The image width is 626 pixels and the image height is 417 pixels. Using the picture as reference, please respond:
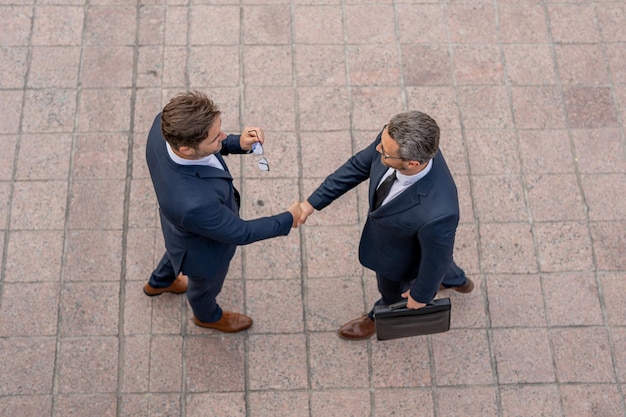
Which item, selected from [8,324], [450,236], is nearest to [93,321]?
[8,324]

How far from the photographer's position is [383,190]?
4.14 m

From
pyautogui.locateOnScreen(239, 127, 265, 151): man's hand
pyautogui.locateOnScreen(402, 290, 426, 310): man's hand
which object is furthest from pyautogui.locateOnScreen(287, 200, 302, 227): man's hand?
pyautogui.locateOnScreen(402, 290, 426, 310): man's hand

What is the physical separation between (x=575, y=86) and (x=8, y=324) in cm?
488

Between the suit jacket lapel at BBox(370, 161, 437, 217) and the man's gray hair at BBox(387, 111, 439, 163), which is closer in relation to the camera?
the man's gray hair at BBox(387, 111, 439, 163)

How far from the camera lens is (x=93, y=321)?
5211mm

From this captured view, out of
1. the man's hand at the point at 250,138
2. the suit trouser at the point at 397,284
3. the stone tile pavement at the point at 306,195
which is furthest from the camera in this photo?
the stone tile pavement at the point at 306,195

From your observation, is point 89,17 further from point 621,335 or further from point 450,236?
point 621,335

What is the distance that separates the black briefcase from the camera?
14.7 ft

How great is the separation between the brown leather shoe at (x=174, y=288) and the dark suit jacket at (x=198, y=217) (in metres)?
0.78

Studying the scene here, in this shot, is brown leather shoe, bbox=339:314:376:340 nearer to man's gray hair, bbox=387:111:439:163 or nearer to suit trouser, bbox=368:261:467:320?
suit trouser, bbox=368:261:467:320

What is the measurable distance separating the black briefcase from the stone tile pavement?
1.97ft

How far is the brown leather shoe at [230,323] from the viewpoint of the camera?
5.15 metres

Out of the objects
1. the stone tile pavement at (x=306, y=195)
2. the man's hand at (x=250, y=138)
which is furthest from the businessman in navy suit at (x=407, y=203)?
the stone tile pavement at (x=306, y=195)

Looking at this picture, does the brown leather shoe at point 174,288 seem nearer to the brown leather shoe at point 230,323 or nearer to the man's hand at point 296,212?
the brown leather shoe at point 230,323
